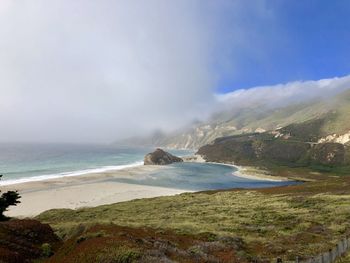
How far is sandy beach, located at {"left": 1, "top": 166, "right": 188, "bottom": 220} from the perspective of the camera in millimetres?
80938

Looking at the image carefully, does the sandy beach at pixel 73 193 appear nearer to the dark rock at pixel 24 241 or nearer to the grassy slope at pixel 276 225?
the grassy slope at pixel 276 225

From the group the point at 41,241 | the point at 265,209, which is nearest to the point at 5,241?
the point at 41,241

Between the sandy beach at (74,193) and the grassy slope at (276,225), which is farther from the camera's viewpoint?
the sandy beach at (74,193)

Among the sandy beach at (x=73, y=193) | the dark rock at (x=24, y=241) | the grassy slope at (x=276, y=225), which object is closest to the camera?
the dark rock at (x=24, y=241)

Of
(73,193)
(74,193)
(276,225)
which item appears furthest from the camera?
(74,193)

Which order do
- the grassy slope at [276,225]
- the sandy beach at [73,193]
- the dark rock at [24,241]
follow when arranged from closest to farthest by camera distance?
1. the dark rock at [24,241]
2. the grassy slope at [276,225]
3. the sandy beach at [73,193]

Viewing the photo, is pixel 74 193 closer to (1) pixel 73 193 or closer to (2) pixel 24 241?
(1) pixel 73 193

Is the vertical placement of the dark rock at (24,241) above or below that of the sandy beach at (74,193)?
above

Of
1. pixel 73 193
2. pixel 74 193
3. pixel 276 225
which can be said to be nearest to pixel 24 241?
pixel 276 225

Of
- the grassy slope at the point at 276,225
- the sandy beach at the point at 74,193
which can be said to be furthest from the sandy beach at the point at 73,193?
the grassy slope at the point at 276,225

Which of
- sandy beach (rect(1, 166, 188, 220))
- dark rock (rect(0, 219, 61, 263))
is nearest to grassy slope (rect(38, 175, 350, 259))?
dark rock (rect(0, 219, 61, 263))

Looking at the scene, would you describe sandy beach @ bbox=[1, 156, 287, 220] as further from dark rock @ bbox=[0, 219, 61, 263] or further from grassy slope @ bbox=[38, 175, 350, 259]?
dark rock @ bbox=[0, 219, 61, 263]

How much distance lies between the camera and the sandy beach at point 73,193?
266ft

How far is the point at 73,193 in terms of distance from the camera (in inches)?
3917
